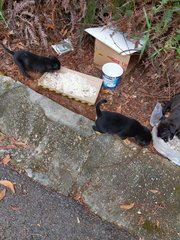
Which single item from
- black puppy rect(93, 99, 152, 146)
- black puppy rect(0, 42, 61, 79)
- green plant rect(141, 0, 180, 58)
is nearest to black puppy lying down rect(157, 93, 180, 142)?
black puppy rect(93, 99, 152, 146)

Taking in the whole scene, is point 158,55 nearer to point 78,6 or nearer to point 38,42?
point 78,6

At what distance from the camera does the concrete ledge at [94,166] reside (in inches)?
133

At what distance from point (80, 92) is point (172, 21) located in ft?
4.31

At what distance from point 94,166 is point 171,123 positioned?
0.96 m

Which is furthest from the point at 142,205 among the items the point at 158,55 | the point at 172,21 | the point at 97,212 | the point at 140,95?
the point at 172,21

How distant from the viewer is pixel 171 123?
12.2 feet

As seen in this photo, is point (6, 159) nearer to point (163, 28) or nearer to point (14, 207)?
point (14, 207)

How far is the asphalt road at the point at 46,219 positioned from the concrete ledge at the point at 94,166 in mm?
98

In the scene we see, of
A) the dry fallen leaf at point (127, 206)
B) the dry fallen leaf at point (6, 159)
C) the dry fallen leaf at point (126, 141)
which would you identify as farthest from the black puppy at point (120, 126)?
the dry fallen leaf at point (6, 159)

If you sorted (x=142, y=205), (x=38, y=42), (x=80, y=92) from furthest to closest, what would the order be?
(x=38, y=42)
(x=80, y=92)
(x=142, y=205)

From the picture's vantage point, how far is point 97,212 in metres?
3.43

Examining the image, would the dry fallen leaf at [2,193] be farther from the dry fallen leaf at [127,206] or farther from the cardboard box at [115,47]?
the cardboard box at [115,47]

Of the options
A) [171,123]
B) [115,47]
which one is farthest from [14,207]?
[115,47]

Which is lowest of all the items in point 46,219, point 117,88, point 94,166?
point 46,219
